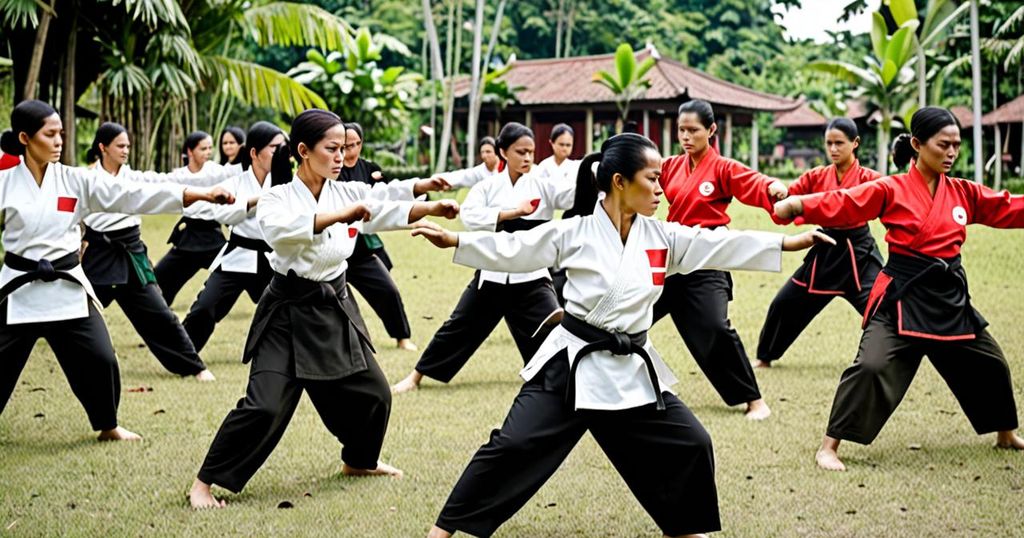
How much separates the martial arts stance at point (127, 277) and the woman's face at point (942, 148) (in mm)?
4569

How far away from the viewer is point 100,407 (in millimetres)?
5680

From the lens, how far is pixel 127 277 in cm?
761

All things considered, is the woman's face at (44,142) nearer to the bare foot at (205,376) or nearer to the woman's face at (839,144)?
the bare foot at (205,376)

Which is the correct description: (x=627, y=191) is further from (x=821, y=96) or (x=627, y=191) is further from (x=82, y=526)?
(x=821, y=96)

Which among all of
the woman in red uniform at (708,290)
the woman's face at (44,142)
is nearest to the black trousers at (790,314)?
the woman in red uniform at (708,290)

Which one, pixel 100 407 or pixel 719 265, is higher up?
pixel 719 265

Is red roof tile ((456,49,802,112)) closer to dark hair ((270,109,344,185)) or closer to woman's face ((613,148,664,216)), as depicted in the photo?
dark hair ((270,109,344,185))

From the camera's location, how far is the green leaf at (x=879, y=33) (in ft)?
80.5

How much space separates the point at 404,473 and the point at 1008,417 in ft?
9.99

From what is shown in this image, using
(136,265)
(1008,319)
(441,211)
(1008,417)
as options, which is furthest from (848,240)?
(136,265)

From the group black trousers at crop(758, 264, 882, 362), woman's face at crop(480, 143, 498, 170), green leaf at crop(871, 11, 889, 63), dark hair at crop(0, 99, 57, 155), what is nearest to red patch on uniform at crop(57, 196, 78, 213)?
dark hair at crop(0, 99, 57, 155)

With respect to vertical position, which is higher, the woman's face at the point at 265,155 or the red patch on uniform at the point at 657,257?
the woman's face at the point at 265,155

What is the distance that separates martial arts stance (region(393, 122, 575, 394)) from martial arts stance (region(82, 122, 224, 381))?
5.22 ft

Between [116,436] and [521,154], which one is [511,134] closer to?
[521,154]
